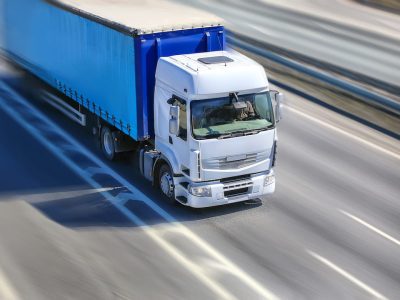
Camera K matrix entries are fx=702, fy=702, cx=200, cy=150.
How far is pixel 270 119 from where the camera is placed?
1523 cm

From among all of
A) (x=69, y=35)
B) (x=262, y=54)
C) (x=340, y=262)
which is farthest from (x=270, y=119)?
(x=262, y=54)

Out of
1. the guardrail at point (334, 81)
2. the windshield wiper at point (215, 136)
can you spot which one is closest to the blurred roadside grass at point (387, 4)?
the guardrail at point (334, 81)

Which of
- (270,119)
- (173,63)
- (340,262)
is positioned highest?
(173,63)

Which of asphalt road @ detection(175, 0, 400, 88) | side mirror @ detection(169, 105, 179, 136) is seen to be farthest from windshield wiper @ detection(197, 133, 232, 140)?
asphalt road @ detection(175, 0, 400, 88)

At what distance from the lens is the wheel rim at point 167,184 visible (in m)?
15.5

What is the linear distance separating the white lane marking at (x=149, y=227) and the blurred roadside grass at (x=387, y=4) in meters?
22.6

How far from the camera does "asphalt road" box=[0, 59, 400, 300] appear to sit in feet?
41.9

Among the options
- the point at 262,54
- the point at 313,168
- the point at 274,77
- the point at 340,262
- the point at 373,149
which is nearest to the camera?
the point at 340,262

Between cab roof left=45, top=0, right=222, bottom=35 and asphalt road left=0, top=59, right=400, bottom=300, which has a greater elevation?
cab roof left=45, top=0, right=222, bottom=35

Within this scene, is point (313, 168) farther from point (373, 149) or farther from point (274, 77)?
point (274, 77)

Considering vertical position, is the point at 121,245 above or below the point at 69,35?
below

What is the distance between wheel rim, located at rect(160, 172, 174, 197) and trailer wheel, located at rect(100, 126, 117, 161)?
2.32 metres

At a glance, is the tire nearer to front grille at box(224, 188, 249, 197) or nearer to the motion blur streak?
front grille at box(224, 188, 249, 197)

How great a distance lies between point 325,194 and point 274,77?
376 inches
